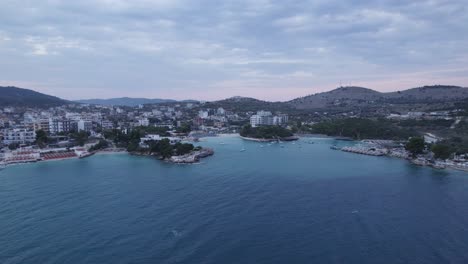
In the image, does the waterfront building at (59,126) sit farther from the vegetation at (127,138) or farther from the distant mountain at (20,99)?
the distant mountain at (20,99)

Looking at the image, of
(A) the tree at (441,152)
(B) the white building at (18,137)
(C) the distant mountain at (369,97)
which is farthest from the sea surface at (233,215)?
(C) the distant mountain at (369,97)

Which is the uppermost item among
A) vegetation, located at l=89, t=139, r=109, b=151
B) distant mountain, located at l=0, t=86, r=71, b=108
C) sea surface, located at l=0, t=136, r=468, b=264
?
distant mountain, located at l=0, t=86, r=71, b=108

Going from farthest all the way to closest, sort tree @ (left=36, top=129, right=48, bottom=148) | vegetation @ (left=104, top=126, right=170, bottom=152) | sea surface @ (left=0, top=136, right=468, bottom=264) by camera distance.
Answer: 1. tree @ (left=36, top=129, right=48, bottom=148)
2. vegetation @ (left=104, top=126, right=170, bottom=152)
3. sea surface @ (left=0, top=136, right=468, bottom=264)

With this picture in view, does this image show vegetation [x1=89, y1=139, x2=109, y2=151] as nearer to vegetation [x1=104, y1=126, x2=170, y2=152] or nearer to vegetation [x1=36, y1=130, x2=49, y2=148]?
vegetation [x1=104, y1=126, x2=170, y2=152]

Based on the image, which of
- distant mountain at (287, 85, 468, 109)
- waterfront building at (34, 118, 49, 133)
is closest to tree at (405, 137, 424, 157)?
waterfront building at (34, 118, 49, 133)

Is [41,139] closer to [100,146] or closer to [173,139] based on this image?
[100,146]

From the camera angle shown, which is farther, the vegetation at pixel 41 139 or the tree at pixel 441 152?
the vegetation at pixel 41 139
